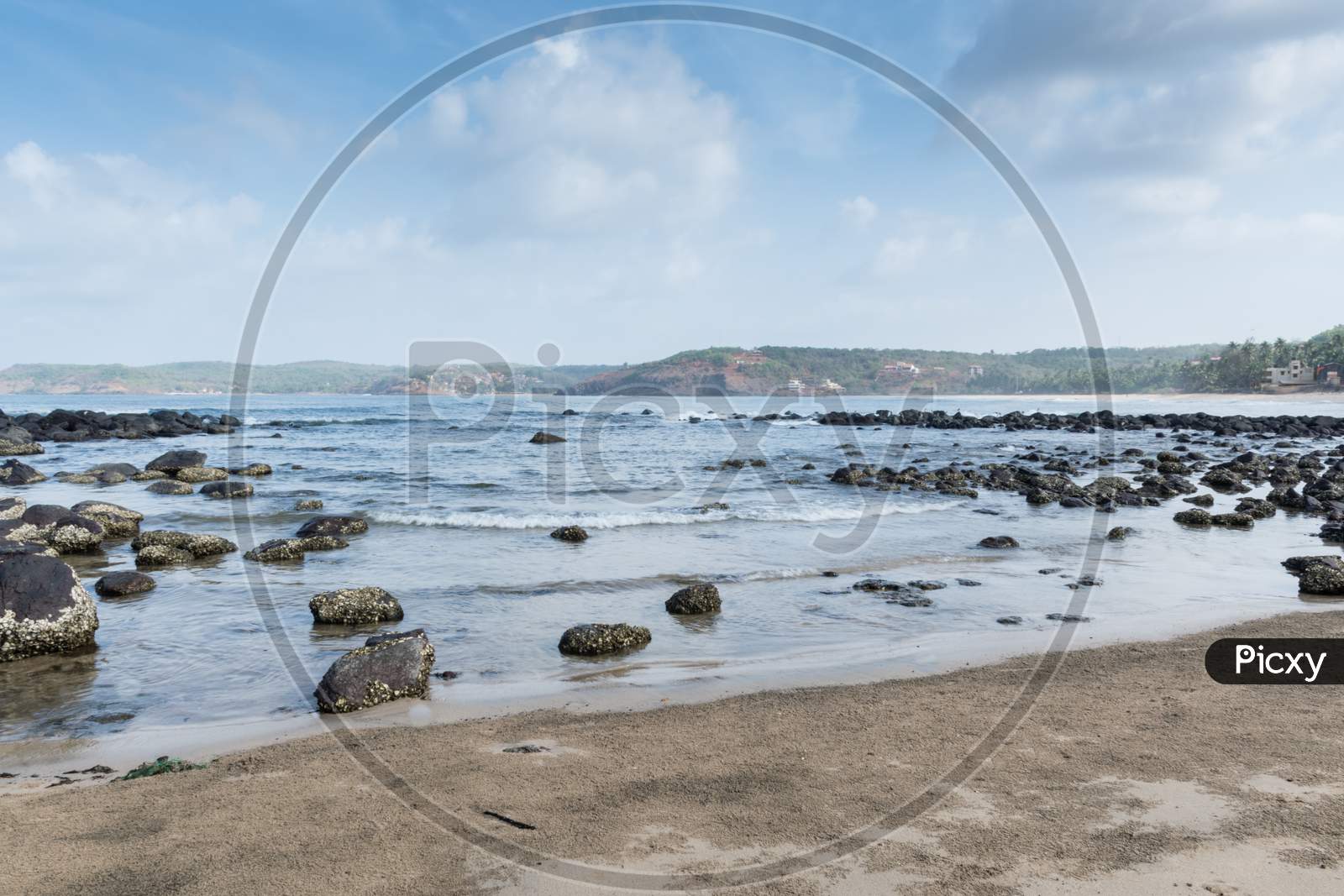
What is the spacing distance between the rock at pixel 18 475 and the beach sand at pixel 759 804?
26.8 metres

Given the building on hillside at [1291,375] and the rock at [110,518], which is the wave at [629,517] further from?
the building on hillside at [1291,375]

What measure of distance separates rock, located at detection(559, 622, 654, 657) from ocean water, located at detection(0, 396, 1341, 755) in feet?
0.66

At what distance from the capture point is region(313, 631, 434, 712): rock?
7.01 metres

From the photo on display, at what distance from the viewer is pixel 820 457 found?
37188 mm

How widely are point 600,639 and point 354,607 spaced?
3.46 m

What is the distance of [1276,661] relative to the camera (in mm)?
7773

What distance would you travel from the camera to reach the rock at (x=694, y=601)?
10.5 m

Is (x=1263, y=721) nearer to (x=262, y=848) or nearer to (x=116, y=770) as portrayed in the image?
(x=262, y=848)

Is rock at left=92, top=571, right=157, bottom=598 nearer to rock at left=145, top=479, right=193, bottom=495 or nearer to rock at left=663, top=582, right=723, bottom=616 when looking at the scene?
rock at left=663, top=582, right=723, bottom=616

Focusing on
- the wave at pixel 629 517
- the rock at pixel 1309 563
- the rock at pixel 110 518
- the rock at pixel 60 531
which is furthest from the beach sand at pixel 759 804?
the rock at pixel 110 518

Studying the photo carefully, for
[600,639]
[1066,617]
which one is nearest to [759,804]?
[600,639]

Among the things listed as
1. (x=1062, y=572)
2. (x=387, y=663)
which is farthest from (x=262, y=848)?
(x=1062, y=572)

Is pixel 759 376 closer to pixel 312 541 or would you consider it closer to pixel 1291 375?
pixel 1291 375

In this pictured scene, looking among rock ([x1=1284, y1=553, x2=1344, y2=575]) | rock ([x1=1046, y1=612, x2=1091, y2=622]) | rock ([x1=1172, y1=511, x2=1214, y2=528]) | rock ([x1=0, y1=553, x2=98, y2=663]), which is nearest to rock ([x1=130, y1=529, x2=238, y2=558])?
rock ([x1=0, y1=553, x2=98, y2=663])
